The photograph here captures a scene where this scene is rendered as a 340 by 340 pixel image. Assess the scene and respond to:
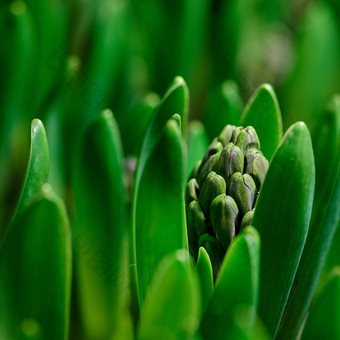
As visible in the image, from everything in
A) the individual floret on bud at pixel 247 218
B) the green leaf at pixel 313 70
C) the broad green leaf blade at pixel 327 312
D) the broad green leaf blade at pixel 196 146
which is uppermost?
the green leaf at pixel 313 70

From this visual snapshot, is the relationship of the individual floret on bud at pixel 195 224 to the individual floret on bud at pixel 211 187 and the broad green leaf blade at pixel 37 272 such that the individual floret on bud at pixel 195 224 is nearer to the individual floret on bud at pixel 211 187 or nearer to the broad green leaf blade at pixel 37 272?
the individual floret on bud at pixel 211 187

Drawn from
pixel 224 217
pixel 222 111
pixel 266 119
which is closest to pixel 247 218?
pixel 224 217

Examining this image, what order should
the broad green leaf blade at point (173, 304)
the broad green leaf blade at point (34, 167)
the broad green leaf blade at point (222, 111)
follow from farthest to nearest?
the broad green leaf blade at point (222, 111) → the broad green leaf blade at point (34, 167) → the broad green leaf blade at point (173, 304)

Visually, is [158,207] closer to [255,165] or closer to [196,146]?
[255,165]

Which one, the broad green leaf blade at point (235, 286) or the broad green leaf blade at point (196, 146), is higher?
the broad green leaf blade at point (196, 146)

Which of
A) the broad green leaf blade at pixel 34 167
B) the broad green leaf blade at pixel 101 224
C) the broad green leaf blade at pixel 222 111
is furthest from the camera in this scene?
the broad green leaf blade at pixel 222 111

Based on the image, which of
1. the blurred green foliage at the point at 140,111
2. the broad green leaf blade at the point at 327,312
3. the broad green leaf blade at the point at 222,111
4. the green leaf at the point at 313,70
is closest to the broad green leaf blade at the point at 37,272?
the blurred green foliage at the point at 140,111

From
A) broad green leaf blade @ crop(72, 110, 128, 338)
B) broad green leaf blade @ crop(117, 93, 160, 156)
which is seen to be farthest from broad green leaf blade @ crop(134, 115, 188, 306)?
broad green leaf blade @ crop(117, 93, 160, 156)
